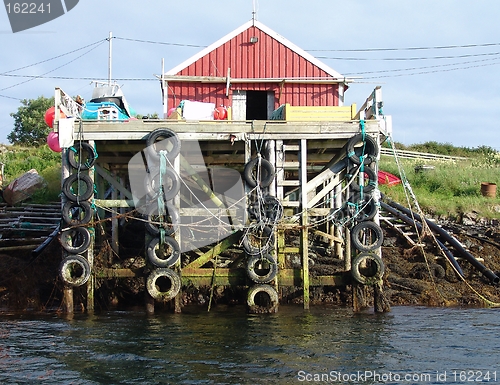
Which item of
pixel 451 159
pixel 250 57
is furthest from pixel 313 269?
pixel 451 159

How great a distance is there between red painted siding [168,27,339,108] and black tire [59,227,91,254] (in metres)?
7.36

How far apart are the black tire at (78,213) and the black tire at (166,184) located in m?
1.57

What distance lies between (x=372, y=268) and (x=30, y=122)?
4391 cm

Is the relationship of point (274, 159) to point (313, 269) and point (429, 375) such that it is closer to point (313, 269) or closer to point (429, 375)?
point (313, 269)

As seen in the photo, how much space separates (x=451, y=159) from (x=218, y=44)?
25.3 meters

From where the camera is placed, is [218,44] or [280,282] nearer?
[280,282]

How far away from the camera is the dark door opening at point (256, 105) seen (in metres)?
21.9

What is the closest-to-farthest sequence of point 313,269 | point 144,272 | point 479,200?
1. point 144,272
2. point 313,269
3. point 479,200

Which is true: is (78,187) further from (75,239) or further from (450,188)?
(450,188)

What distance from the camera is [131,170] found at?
19.8m

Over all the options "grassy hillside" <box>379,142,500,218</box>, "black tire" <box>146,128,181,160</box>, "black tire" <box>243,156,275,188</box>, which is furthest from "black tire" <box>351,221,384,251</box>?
"grassy hillside" <box>379,142,500,218</box>

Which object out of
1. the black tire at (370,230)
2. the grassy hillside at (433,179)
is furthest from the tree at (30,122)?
the black tire at (370,230)

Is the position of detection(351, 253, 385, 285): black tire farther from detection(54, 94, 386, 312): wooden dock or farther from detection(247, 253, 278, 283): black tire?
detection(247, 253, 278, 283): black tire

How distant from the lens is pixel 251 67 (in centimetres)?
2145
